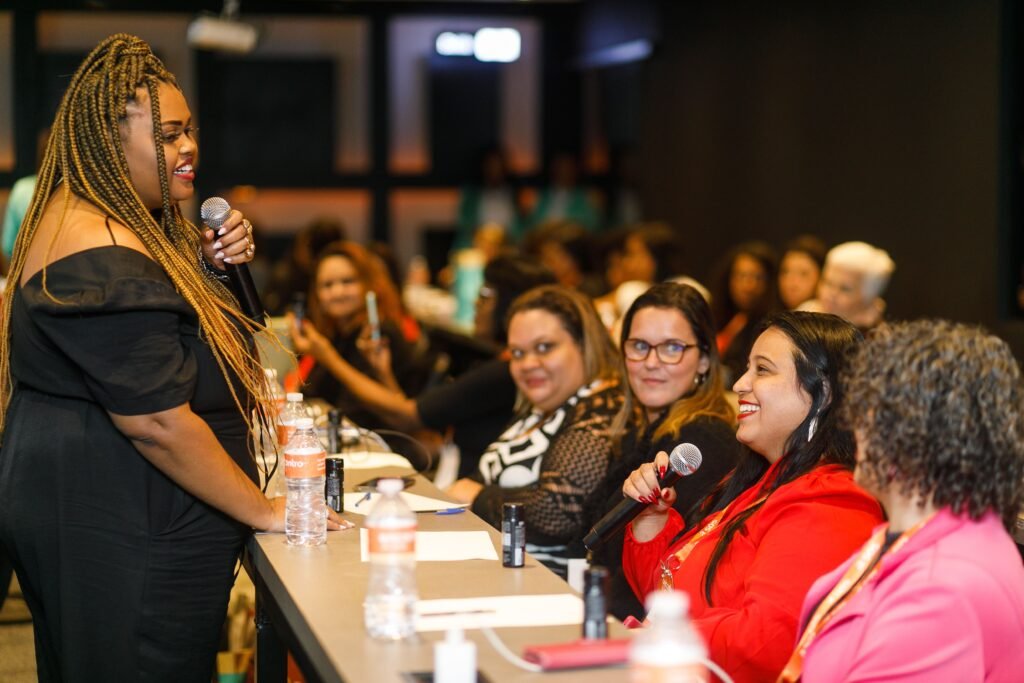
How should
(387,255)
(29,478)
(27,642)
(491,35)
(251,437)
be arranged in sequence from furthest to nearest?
(491,35) → (387,255) → (27,642) → (251,437) → (29,478)

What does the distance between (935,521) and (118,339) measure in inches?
54.4

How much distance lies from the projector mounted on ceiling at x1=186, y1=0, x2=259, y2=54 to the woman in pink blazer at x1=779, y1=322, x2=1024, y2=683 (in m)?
8.30

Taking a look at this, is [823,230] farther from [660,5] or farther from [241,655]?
[241,655]

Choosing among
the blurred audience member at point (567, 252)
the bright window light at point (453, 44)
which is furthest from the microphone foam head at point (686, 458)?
the bright window light at point (453, 44)

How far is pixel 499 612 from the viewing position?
2158 millimetres

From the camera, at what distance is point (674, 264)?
7887 millimetres

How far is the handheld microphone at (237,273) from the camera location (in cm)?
278

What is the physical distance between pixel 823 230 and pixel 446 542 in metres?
5.62

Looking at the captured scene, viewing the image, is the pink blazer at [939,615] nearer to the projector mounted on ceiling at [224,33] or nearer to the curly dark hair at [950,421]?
the curly dark hair at [950,421]

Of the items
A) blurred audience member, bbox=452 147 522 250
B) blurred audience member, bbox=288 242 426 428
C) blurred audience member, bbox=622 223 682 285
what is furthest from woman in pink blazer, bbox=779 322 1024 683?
blurred audience member, bbox=452 147 522 250

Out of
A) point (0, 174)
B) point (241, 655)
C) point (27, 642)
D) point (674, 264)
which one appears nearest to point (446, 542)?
point (241, 655)

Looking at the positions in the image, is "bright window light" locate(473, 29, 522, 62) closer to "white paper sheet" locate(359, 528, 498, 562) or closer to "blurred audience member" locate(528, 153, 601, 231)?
"blurred audience member" locate(528, 153, 601, 231)

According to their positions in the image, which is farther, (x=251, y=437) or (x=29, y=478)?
(x=251, y=437)

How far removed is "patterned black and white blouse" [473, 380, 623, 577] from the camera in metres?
3.37
